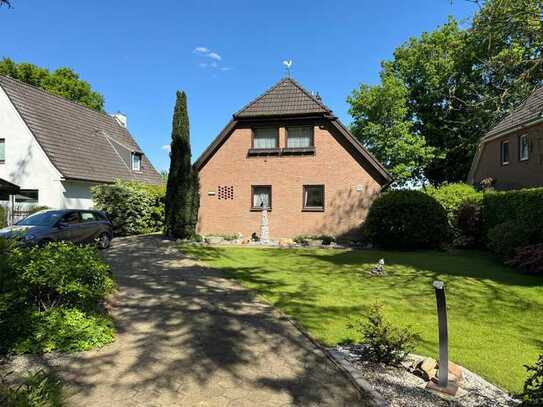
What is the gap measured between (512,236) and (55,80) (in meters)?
41.9

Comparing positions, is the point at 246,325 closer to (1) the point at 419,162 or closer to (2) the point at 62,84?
(1) the point at 419,162

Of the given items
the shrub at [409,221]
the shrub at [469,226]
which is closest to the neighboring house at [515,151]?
the shrub at [469,226]

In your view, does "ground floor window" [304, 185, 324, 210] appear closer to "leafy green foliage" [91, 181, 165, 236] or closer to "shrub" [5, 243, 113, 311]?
"leafy green foliage" [91, 181, 165, 236]

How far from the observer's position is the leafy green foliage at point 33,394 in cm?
285

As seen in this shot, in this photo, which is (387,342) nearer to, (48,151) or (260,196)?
(260,196)

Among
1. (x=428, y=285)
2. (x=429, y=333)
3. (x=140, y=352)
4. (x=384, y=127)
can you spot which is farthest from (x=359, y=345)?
(x=384, y=127)

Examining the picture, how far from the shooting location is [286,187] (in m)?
19.5

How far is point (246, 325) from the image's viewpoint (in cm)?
614

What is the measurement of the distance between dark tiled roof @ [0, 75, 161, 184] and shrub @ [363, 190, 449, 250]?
54.7ft

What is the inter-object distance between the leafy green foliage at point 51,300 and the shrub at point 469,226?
53.8 feet

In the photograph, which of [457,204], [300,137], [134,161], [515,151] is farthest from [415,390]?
[134,161]

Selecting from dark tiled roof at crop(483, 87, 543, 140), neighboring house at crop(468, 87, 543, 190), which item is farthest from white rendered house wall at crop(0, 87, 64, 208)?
dark tiled roof at crop(483, 87, 543, 140)

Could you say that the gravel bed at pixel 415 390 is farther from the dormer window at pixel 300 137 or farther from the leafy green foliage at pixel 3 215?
the leafy green foliage at pixel 3 215

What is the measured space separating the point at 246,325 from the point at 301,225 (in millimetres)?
13288
